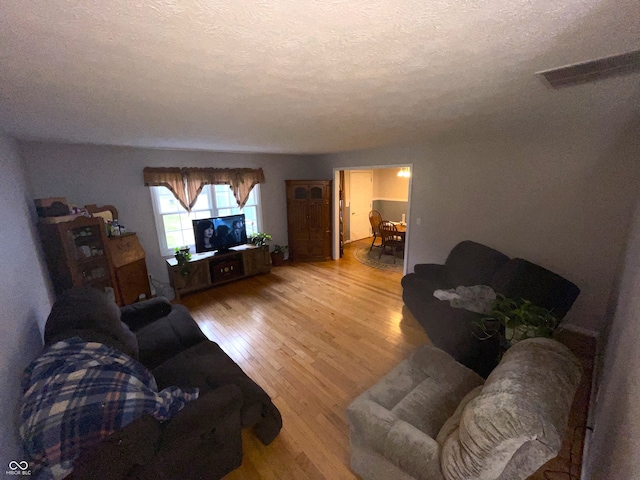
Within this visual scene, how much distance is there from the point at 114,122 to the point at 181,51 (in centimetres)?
150

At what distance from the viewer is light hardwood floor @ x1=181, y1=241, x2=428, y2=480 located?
1.62 meters

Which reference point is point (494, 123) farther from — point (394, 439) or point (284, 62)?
point (394, 439)

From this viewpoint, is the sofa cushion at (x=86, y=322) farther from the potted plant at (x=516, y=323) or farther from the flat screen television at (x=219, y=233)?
the potted plant at (x=516, y=323)

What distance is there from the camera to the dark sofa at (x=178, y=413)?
1041 mm

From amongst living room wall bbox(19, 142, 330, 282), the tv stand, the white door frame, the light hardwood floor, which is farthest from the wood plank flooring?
the white door frame

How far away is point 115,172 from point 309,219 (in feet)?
10.3

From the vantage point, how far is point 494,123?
7.46 ft

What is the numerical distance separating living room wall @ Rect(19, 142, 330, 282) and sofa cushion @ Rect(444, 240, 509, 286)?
145 inches

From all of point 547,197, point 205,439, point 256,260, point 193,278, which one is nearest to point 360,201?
point 256,260

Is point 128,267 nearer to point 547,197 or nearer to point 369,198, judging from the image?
point 547,197

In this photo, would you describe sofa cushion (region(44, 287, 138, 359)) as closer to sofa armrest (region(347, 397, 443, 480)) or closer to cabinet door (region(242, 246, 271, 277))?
sofa armrest (region(347, 397, 443, 480))

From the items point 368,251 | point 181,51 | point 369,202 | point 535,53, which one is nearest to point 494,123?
point 535,53

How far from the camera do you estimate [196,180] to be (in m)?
3.90

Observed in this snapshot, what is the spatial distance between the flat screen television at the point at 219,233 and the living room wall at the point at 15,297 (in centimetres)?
173
